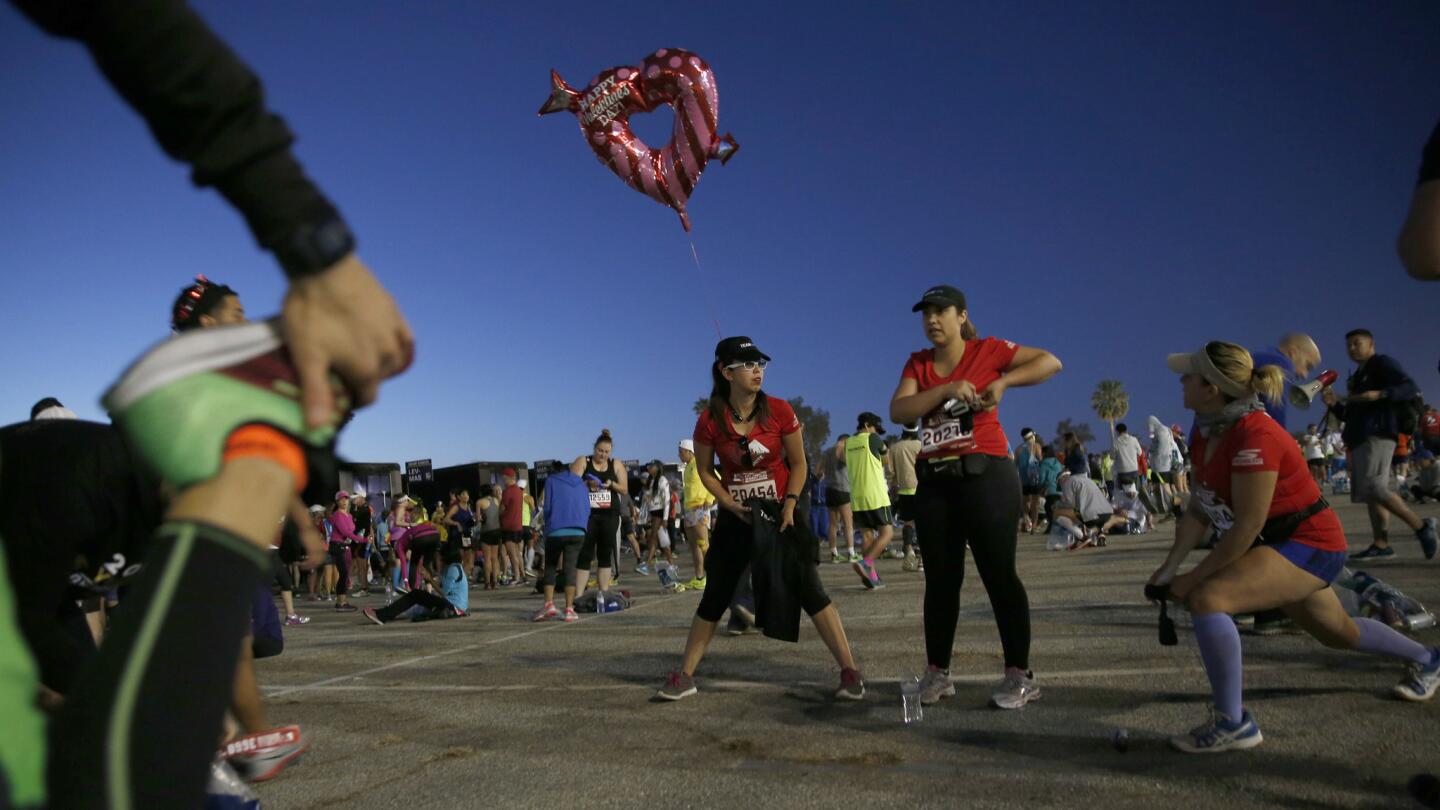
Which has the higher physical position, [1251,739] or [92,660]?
[92,660]

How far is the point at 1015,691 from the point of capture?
432cm

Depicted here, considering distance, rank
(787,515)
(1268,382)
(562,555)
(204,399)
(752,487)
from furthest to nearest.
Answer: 1. (562,555)
2. (752,487)
3. (787,515)
4. (1268,382)
5. (204,399)

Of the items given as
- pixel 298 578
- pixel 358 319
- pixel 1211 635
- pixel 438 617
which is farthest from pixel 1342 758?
pixel 298 578

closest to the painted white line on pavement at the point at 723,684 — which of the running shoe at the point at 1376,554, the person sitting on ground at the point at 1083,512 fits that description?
the running shoe at the point at 1376,554

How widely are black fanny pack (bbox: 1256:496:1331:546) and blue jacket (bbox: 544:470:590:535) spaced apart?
27.8 ft

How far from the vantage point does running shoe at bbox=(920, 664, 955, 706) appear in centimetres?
457

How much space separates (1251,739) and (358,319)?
352 cm

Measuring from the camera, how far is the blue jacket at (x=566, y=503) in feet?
36.8

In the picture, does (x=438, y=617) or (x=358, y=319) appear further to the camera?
(x=438, y=617)

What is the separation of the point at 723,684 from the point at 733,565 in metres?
0.75

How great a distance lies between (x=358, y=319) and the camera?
4.10 feet

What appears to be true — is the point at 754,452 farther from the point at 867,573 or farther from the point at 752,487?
the point at 867,573

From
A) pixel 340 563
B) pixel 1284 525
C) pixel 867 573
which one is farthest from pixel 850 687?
pixel 340 563

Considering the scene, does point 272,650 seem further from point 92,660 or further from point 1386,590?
point 1386,590
